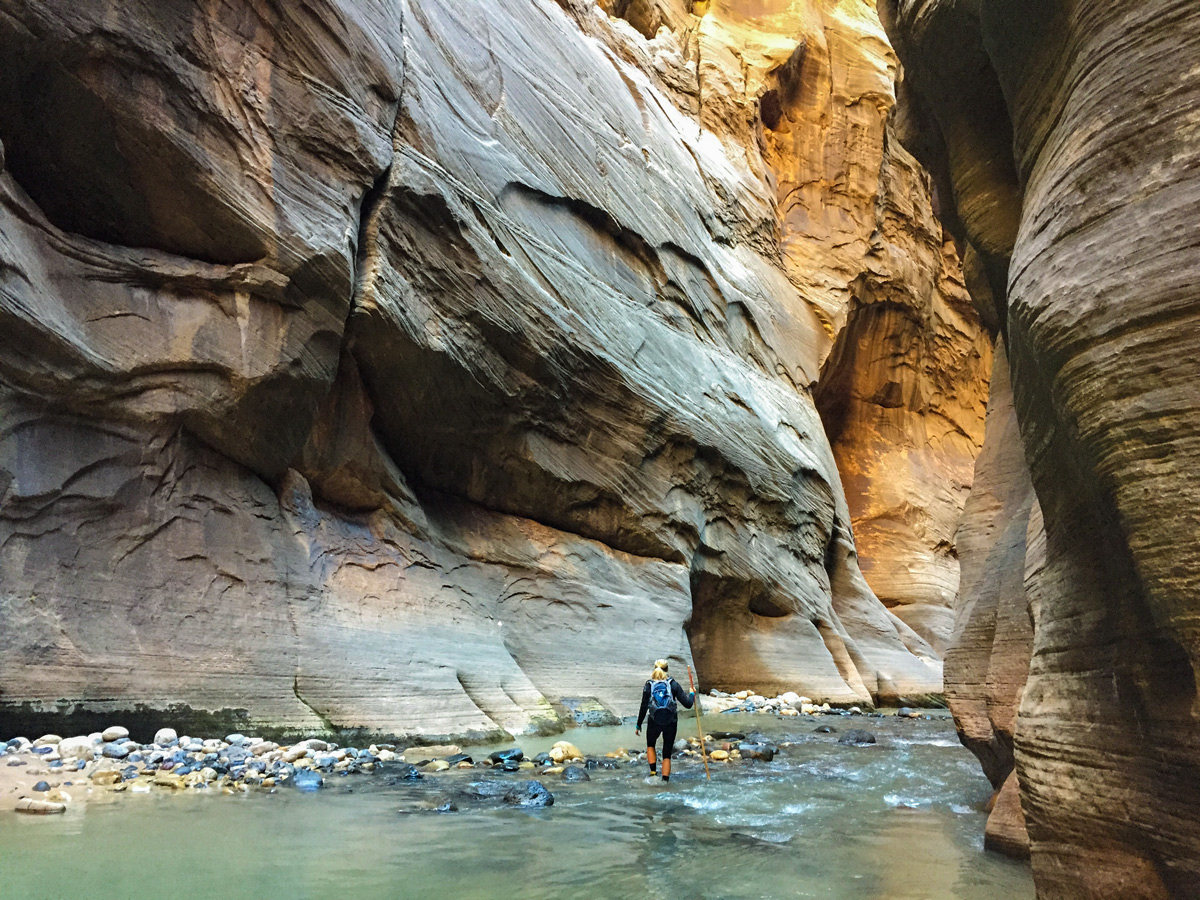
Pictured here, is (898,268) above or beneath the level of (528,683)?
above

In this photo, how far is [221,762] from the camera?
712 cm

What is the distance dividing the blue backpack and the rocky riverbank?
856 millimetres

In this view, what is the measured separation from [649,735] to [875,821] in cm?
247

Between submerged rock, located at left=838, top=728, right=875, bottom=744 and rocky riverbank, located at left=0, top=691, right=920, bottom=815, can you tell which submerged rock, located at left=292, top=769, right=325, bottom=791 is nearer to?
rocky riverbank, located at left=0, top=691, right=920, bottom=815

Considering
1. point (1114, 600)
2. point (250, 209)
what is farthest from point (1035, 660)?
point (250, 209)

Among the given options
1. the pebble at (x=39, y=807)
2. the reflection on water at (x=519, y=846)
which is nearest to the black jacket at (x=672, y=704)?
the reflection on water at (x=519, y=846)

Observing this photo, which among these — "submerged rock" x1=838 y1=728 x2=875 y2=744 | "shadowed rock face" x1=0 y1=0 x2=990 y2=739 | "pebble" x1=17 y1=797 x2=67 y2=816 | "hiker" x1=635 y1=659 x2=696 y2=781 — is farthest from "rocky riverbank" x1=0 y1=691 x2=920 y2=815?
"submerged rock" x1=838 y1=728 x2=875 y2=744

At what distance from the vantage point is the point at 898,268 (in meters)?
29.5

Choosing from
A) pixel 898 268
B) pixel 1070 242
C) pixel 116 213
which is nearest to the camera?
pixel 1070 242

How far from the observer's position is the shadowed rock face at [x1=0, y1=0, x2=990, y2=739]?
8.34 m

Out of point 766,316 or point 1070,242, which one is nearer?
point 1070,242

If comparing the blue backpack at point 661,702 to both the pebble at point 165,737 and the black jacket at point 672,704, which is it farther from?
the pebble at point 165,737

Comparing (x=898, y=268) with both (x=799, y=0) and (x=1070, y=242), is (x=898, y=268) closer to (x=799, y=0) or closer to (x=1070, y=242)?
(x=799, y=0)

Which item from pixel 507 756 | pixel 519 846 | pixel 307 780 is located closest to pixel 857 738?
pixel 507 756
